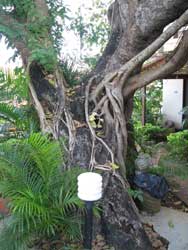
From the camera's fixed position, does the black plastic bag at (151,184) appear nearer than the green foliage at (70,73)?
No

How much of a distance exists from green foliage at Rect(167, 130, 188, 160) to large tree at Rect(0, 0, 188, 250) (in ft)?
12.8

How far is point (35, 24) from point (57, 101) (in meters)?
0.76

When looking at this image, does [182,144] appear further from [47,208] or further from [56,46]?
[47,208]

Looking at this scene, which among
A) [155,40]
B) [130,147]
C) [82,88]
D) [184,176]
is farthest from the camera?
[184,176]

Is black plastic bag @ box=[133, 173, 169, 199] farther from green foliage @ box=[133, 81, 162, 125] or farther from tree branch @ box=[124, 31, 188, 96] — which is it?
green foliage @ box=[133, 81, 162, 125]

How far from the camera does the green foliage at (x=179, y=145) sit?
7106 millimetres

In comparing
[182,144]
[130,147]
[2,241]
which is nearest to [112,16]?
[130,147]

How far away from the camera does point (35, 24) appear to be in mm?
3131

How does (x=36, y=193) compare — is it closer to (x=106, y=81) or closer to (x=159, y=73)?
(x=106, y=81)

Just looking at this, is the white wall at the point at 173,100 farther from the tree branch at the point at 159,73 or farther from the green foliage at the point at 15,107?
the green foliage at the point at 15,107

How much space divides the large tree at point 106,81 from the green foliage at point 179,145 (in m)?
3.90

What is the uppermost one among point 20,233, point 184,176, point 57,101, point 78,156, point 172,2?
point 172,2

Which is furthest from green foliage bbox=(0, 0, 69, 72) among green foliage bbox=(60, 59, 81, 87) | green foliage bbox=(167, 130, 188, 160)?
green foliage bbox=(167, 130, 188, 160)

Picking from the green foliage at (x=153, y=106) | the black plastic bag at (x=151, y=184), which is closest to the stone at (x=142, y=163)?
the black plastic bag at (x=151, y=184)
